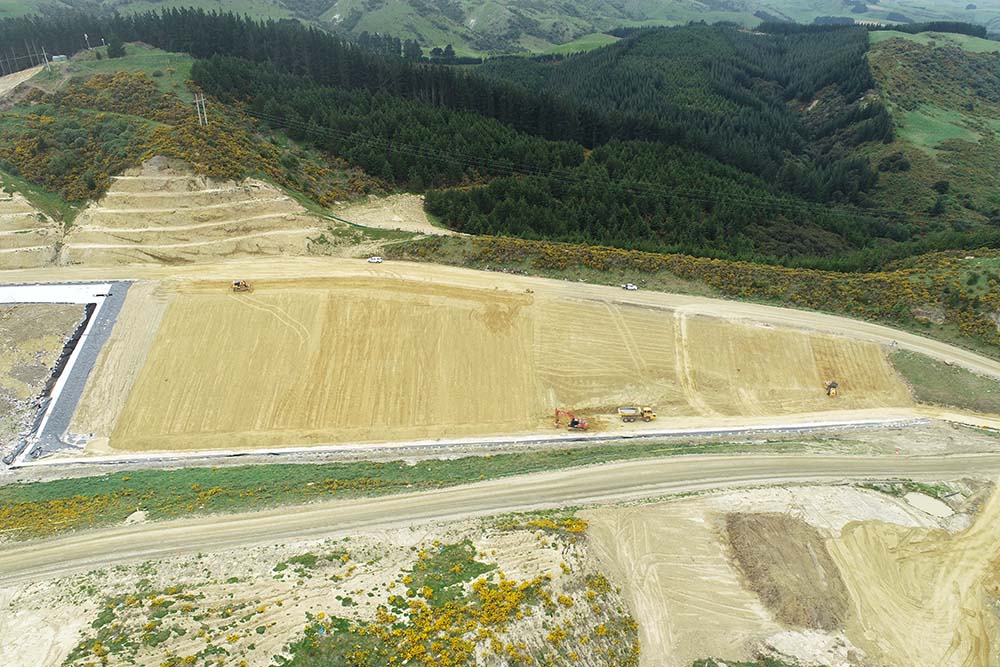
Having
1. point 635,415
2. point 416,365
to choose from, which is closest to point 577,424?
point 635,415

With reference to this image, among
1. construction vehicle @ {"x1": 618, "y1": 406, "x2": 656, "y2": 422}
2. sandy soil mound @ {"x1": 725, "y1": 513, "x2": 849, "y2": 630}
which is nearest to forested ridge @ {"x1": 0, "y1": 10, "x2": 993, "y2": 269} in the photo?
construction vehicle @ {"x1": 618, "y1": 406, "x2": 656, "y2": 422}

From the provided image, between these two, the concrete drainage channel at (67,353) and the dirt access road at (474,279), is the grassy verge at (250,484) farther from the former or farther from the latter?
the dirt access road at (474,279)

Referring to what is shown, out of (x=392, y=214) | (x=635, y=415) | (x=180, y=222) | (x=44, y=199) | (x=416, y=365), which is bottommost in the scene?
(x=635, y=415)

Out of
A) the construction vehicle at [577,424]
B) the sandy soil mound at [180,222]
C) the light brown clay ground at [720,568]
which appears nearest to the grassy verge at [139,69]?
the sandy soil mound at [180,222]

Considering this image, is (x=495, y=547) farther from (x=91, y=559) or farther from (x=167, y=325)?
(x=167, y=325)

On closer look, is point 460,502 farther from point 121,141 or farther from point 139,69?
point 139,69
